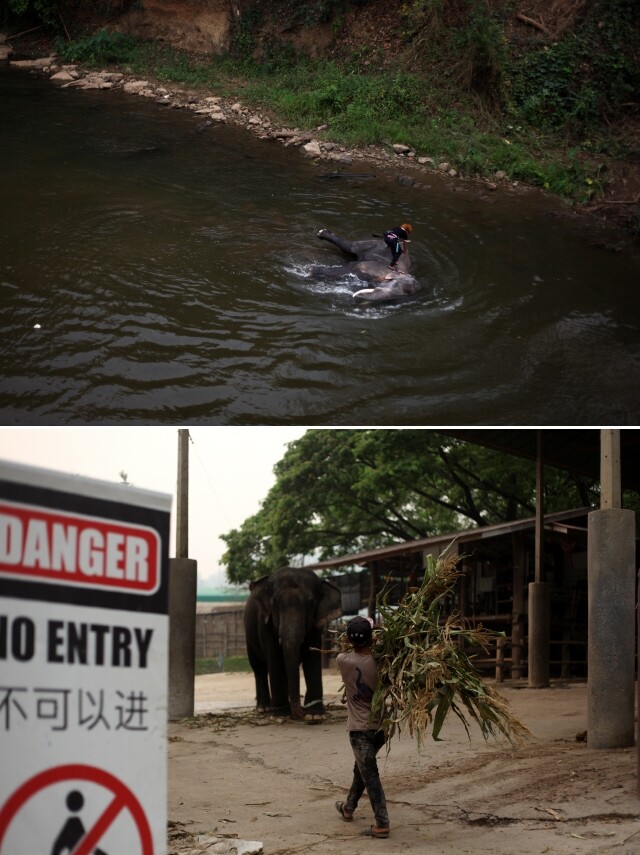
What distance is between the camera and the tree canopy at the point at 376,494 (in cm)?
2027

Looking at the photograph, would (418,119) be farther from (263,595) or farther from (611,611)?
(611,611)

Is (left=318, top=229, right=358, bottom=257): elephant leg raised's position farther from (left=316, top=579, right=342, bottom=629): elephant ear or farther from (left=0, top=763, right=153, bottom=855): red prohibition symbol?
(left=0, top=763, right=153, bottom=855): red prohibition symbol

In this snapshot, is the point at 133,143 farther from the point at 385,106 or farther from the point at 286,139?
the point at 385,106

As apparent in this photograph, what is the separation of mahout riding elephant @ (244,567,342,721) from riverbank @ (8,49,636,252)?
27.0ft

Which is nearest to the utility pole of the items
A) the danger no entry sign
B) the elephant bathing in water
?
the elephant bathing in water

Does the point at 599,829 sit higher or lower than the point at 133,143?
lower

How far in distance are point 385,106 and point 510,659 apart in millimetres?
13547

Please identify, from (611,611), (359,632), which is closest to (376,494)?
(611,611)

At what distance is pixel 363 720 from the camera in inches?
231

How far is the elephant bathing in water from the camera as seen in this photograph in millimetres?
11773

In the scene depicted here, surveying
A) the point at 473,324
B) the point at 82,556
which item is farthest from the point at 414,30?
the point at 82,556

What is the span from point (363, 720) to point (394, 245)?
298 inches

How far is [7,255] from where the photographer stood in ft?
41.0

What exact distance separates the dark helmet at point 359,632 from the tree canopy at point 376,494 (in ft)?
45.0
